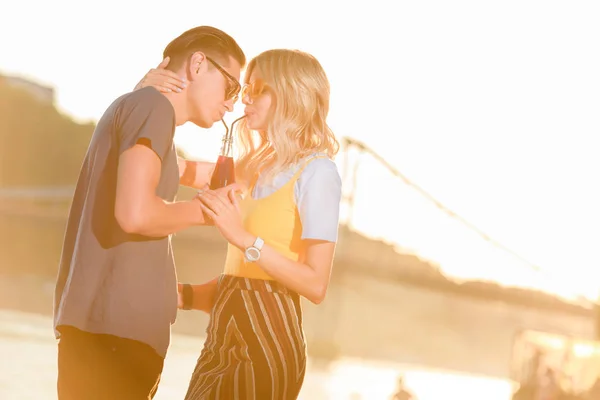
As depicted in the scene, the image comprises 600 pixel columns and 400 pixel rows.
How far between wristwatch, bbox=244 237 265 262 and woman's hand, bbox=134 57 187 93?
0.32 metres

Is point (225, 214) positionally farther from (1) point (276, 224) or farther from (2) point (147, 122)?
(2) point (147, 122)

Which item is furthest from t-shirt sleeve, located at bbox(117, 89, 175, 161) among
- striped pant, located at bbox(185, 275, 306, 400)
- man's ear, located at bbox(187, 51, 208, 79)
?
striped pant, located at bbox(185, 275, 306, 400)

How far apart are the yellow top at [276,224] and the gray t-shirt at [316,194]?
1 centimetres

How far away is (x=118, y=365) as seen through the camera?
1.48m

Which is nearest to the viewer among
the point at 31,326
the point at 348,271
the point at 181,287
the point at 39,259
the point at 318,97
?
the point at 318,97

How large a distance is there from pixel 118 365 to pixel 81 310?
4.6 inches

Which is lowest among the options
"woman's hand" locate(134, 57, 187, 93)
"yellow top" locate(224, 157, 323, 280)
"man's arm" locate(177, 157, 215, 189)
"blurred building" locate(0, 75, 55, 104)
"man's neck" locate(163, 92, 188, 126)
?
"yellow top" locate(224, 157, 323, 280)

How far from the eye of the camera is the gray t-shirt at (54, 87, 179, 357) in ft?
4.77

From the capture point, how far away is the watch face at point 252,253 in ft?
4.95

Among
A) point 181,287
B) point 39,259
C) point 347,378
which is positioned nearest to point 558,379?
point 181,287

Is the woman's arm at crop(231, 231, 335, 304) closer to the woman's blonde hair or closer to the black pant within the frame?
the woman's blonde hair

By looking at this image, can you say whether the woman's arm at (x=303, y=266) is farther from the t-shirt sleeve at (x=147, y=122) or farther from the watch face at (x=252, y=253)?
→ the t-shirt sleeve at (x=147, y=122)

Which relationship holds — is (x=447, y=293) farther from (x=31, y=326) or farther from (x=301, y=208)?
(x=301, y=208)

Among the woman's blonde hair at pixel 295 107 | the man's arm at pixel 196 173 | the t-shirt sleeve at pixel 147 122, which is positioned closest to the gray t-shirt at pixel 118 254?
the t-shirt sleeve at pixel 147 122
